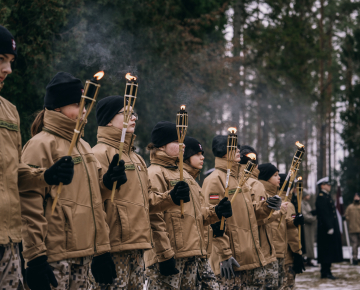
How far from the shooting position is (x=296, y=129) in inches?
1221

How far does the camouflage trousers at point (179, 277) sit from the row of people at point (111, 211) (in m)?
0.01

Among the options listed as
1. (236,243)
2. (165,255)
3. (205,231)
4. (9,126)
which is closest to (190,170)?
(205,231)

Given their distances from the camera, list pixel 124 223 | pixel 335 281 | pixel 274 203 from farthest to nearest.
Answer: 1. pixel 335 281
2. pixel 274 203
3. pixel 124 223

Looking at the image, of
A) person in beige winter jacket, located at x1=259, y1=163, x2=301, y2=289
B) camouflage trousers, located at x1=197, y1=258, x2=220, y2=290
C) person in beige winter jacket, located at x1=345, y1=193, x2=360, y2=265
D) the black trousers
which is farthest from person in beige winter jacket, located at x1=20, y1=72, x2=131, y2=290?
person in beige winter jacket, located at x1=345, y1=193, x2=360, y2=265

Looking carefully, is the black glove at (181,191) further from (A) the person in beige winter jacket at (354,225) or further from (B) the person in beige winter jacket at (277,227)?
(A) the person in beige winter jacket at (354,225)

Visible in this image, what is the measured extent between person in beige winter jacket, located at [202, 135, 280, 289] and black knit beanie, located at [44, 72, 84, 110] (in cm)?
297

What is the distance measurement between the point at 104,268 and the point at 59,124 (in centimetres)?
111

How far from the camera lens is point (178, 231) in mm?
5211

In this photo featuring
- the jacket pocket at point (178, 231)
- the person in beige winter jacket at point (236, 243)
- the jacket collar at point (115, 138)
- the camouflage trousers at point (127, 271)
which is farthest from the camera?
the person in beige winter jacket at point (236, 243)

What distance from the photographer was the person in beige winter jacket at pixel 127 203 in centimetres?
425

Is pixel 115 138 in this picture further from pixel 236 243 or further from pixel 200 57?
pixel 200 57

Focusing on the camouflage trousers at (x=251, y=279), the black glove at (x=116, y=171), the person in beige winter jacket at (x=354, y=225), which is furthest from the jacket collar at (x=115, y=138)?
the person in beige winter jacket at (x=354, y=225)

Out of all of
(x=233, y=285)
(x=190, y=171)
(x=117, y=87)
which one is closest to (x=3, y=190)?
(x=190, y=171)

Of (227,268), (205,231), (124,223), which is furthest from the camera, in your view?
(227,268)
